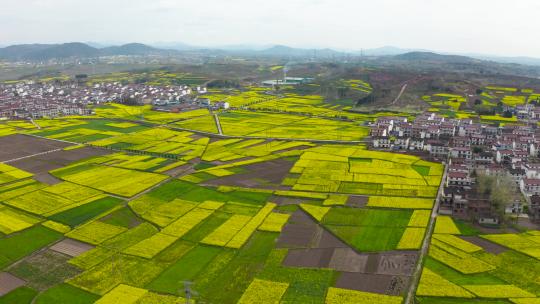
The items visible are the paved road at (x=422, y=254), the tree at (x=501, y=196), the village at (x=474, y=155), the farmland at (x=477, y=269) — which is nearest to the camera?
the farmland at (x=477, y=269)

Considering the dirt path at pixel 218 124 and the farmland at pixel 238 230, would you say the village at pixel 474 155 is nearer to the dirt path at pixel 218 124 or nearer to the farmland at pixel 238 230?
the farmland at pixel 238 230

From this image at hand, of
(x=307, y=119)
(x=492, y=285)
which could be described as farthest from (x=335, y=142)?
(x=492, y=285)

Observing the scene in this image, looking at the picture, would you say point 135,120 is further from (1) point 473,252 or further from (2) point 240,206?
(1) point 473,252

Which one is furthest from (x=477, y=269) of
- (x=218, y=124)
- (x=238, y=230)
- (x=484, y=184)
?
(x=218, y=124)

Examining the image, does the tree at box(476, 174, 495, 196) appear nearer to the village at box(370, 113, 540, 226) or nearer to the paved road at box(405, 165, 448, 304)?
the village at box(370, 113, 540, 226)

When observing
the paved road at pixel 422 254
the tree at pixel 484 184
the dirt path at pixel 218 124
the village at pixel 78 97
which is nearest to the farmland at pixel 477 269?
the paved road at pixel 422 254

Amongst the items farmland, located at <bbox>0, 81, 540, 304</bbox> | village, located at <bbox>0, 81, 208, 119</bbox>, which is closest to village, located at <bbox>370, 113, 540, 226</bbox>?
farmland, located at <bbox>0, 81, 540, 304</bbox>

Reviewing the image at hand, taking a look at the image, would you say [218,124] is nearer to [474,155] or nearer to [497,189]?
[474,155]
